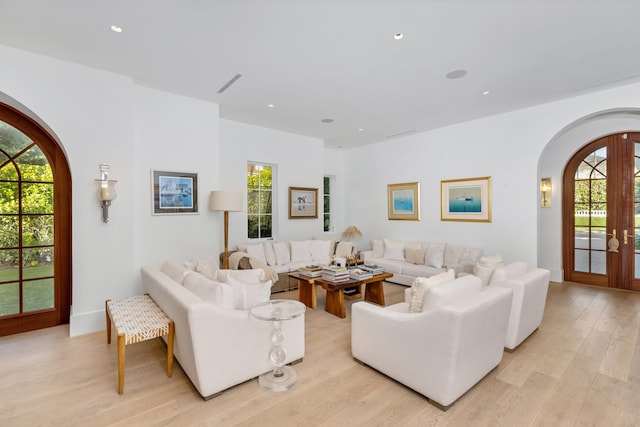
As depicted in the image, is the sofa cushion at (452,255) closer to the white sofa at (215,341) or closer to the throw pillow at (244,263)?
the throw pillow at (244,263)

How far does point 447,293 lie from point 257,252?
360cm

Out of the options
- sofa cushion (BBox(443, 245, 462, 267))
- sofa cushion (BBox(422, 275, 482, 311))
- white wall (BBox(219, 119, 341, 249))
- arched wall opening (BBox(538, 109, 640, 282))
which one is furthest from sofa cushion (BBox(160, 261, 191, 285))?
arched wall opening (BBox(538, 109, 640, 282))

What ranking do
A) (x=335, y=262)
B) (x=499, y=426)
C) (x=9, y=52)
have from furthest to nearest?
(x=335, y=262), (x=9, y=52), (x=499, y=426)

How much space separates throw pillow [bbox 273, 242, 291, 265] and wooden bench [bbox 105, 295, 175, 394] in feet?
8.51

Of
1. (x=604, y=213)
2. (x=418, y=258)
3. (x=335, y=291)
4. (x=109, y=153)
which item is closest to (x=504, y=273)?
(x=335, y=291)

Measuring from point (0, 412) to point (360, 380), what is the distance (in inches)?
102

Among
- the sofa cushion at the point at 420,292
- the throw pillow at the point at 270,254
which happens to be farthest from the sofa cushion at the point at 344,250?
the sofa cushion at the point at 420,292

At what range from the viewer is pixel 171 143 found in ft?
13.8

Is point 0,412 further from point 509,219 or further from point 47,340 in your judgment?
point 509,219

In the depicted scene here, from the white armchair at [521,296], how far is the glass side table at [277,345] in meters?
2.00

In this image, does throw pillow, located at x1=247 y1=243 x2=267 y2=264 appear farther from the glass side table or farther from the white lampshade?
the glass side table

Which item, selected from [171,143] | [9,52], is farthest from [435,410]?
[9,52]

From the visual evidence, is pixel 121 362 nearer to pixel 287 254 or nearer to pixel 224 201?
pixel 224 201

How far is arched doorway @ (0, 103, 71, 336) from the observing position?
133 inches
